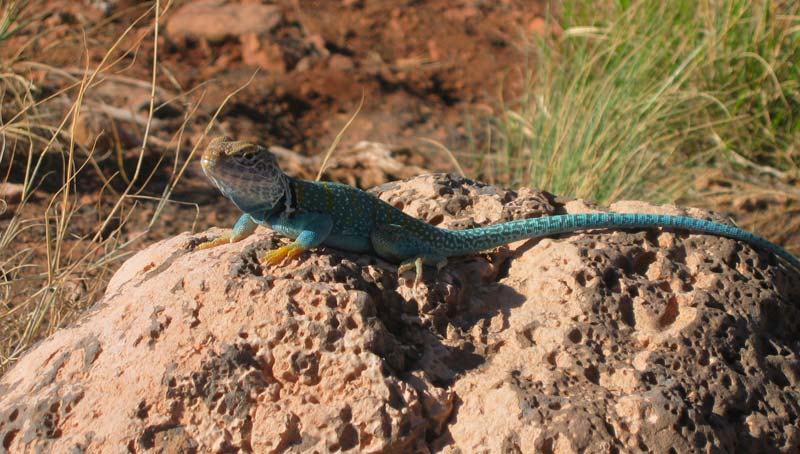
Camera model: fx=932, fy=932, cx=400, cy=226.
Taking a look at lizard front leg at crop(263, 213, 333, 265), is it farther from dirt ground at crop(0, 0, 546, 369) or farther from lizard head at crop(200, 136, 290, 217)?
dirt ground at crop(0, 0, 546, 369)

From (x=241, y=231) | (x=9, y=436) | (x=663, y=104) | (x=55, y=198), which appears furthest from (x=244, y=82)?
(x=9, y=436)

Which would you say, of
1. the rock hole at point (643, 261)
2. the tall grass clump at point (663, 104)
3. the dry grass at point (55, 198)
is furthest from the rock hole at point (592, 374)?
the tall grass clump at point (663, 104)

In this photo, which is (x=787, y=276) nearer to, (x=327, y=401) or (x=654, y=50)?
(x=327, y=401)

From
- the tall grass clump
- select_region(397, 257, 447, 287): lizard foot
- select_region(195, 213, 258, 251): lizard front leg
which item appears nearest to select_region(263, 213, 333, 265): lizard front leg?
select_region(195, 213, 258, 251): lizard front leg

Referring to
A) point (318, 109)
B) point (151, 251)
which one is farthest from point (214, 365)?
point (318, 109)

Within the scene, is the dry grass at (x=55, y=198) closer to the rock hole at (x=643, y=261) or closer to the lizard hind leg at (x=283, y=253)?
the lizard hind leg at (x=283, y=253)

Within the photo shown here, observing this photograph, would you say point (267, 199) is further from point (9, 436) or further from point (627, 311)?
point (627, 311)
